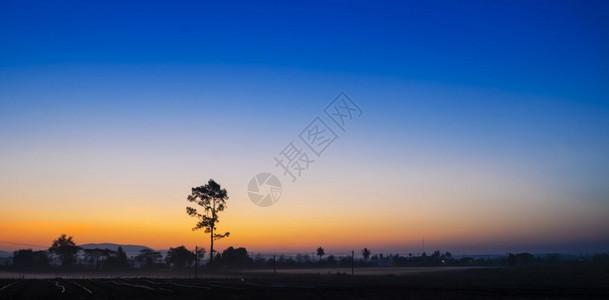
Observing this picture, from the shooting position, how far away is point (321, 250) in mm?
127750

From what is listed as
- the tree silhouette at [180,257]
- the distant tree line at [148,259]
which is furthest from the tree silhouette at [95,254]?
the tree silhouette at [180,257]

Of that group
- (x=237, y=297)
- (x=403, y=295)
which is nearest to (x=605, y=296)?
(x=403, y=295)

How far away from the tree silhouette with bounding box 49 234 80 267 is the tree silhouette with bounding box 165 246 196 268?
24.6m

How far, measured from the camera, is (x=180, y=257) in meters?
115

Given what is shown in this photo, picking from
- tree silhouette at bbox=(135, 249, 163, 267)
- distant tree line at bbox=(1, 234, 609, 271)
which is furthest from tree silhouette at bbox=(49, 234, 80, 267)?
tree silhouette at bbox=(135, 249, 163, 267)

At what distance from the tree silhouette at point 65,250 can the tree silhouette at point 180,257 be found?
24618 mm

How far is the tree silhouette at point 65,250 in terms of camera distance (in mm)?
117562

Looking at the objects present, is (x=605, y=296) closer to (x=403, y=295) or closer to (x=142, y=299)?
(x=403, y=295)

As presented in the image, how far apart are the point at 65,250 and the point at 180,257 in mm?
30512

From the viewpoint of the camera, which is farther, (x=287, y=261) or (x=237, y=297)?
(x=287, y=261)

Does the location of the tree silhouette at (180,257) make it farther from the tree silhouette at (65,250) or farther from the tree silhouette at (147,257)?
the tree silhouette at (65,250)

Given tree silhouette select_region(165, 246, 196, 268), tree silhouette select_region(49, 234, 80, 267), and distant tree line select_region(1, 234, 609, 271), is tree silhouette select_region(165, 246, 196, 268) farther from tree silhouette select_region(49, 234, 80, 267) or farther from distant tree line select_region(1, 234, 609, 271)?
tree silhouette select_region(49, 234, 80, 267)

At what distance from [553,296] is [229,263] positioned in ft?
308

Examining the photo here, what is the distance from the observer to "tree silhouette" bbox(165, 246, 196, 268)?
11462cm
